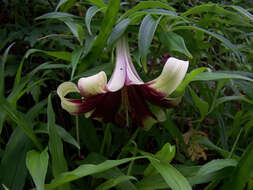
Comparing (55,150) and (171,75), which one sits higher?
(171,75)

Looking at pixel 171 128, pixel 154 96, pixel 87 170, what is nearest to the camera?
pixel 87 170

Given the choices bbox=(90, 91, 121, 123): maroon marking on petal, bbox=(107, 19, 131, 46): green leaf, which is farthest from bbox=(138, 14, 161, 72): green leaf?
bbox=(90, 91, 121, 123): maroon marking on petal

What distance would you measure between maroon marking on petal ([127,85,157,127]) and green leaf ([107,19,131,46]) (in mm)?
140

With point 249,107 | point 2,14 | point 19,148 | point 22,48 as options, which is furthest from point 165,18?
point 2,14

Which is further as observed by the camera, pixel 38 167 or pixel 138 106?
pixel 138 106

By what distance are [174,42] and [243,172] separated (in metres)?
0.33

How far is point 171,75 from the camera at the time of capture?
55 centimetres

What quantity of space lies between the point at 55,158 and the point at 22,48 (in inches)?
26.7

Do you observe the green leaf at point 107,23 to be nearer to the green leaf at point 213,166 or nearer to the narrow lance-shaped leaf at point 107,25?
the narrow lance-shaped leaf at point 107,25

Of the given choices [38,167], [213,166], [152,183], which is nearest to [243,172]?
[213,166]

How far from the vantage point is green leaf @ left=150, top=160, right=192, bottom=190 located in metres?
0.53

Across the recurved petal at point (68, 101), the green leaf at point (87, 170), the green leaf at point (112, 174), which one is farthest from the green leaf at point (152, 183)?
the recurved petal at point (68, 101)

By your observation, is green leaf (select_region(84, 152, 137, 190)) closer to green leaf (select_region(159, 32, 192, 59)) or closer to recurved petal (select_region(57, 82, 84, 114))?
recurved petal (select_region(57, 82, 84, 114))

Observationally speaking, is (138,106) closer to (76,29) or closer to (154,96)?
(154,96)
